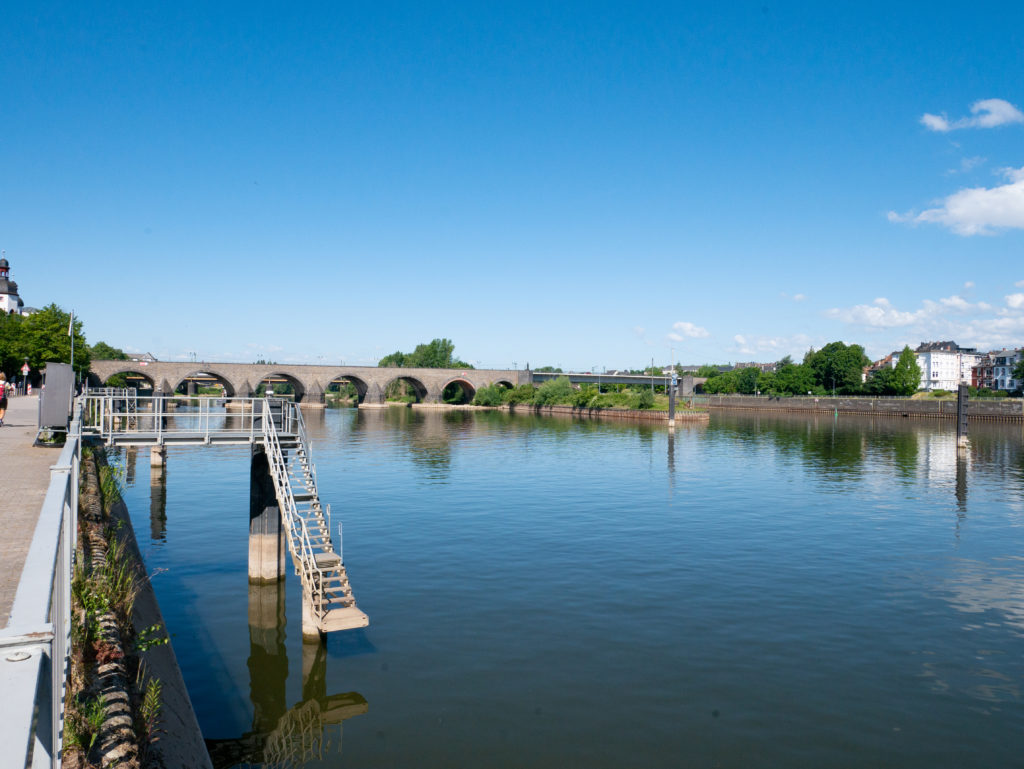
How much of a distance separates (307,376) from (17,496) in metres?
116

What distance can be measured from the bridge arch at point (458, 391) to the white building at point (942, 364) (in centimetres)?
12001

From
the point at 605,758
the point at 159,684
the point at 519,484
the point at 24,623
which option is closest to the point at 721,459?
the point at 519,484

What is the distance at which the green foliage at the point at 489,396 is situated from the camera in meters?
138

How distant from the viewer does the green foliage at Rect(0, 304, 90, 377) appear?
67062 millimetres

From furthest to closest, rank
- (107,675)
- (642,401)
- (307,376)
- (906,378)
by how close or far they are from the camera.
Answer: (906,378) → (307,376) → (642,401) → (107,675)

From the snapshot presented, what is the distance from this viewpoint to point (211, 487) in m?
37.3

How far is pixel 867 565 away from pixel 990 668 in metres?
7.90

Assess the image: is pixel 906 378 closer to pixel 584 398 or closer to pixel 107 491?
pixel 584 398

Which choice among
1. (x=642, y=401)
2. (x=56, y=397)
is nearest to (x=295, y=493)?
(x=56, y=397)

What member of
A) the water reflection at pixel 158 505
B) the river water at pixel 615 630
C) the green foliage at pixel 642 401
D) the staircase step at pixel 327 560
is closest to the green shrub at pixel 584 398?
the green foliage at pixel 642 401

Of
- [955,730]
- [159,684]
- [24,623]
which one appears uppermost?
[24,623]

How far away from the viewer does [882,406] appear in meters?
125

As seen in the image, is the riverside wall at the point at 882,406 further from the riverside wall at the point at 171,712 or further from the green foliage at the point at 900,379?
the riverside wall at the point at 171,712

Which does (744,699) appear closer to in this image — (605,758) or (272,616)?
(605,758)
